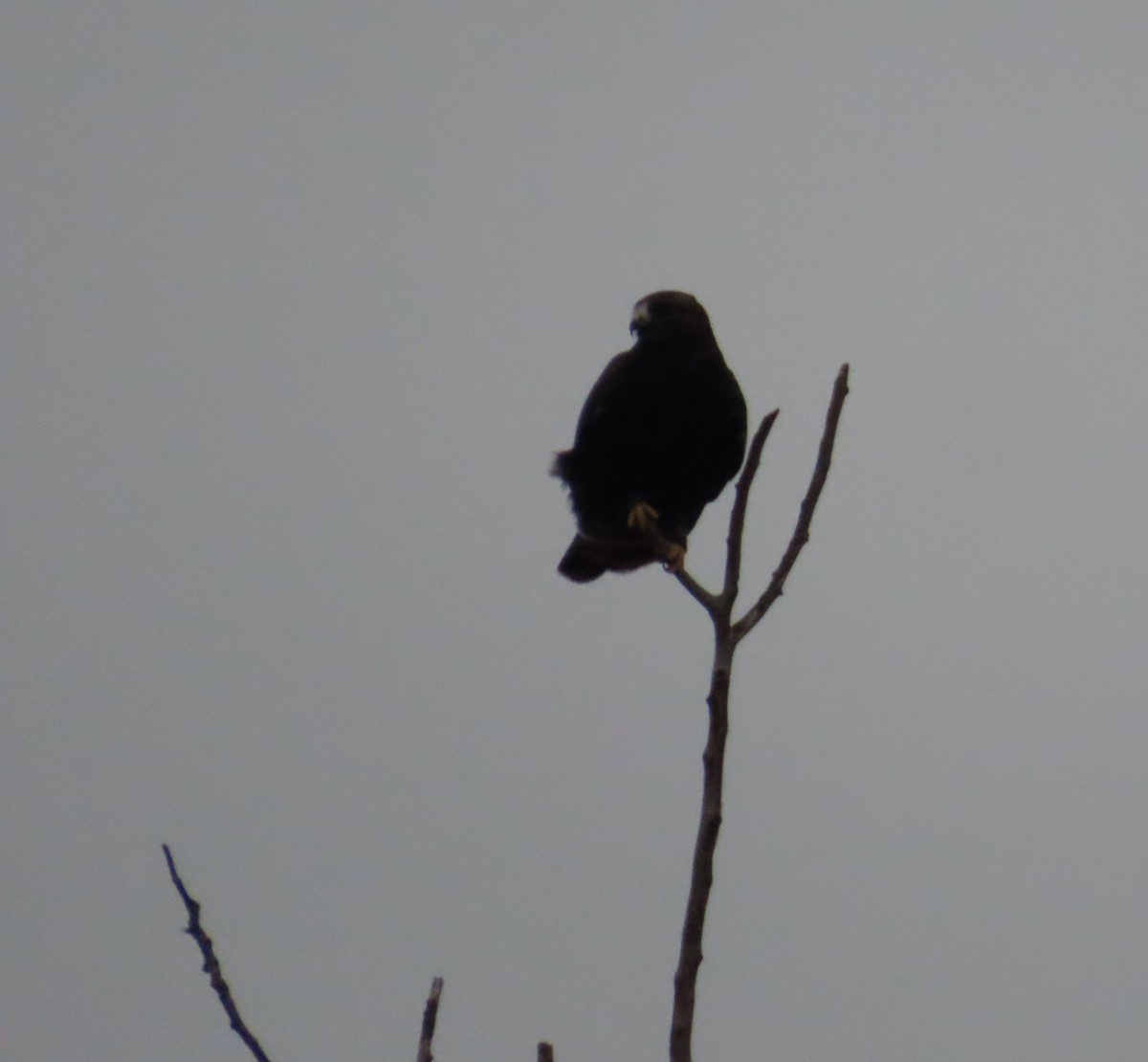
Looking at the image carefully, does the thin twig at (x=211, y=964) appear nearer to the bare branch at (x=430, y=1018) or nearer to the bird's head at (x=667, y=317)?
the bare branch at (x=430, y=1018)

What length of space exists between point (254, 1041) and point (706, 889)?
1.91 feet

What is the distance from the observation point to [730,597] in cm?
219

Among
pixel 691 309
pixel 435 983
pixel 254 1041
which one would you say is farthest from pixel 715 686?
pixel 691 309

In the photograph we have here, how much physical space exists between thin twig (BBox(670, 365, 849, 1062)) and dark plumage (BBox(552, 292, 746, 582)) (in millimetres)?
2845

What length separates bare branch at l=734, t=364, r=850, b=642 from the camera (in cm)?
220

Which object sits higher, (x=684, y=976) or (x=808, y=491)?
(x=808, y=491)

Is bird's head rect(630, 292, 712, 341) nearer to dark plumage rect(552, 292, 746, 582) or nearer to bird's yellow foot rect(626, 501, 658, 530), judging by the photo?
dark plumage rect(552, 292, 746, 582)

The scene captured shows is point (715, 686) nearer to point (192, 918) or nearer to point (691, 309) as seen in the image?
point (192, 918)

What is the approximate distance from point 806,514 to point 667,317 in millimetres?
3442

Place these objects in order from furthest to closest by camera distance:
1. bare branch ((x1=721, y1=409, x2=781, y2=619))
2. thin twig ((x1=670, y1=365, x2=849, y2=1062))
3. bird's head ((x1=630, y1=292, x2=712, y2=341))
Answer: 1. bird's head ((x1=630, y1=292, x2=712, y2=341))
2. bare branch ((x1=721, y1=409, x2=781, y2=619))
3. thin twig ((x1=670, y1=365, x2=849, y2=1062))

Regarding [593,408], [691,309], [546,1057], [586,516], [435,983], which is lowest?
[546,1057]

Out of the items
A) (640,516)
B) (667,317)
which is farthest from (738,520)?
(667,317)

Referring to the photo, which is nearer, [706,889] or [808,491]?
[706,889]

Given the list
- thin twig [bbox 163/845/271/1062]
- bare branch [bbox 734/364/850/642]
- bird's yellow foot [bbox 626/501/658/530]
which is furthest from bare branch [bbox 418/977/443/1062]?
bird's yellow foot [bbox 626/501/658/530]
